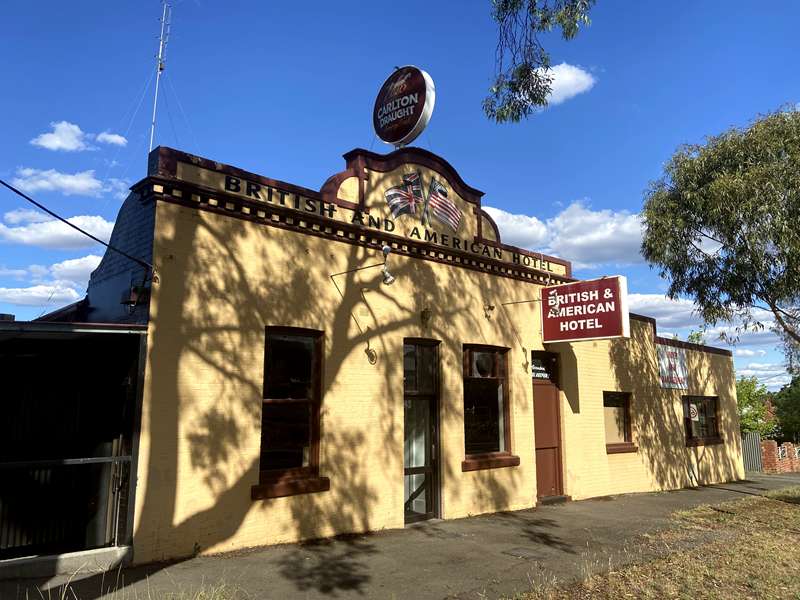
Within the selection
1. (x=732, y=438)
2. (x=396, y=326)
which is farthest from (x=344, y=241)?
(x=732, y=438)

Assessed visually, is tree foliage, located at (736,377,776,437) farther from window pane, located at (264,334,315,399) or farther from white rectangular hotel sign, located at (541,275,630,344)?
window pane, located at (264,334,315,399)

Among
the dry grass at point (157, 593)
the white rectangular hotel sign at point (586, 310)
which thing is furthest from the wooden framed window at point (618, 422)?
the dry grass at point (157, 593)

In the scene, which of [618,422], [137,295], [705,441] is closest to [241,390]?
[137,295]

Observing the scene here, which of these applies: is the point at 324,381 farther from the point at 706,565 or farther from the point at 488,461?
the point at 706,565

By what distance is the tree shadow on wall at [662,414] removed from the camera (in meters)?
15.9

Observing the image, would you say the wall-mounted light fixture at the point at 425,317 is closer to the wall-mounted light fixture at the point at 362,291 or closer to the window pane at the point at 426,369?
the window pane at the point at 426,369

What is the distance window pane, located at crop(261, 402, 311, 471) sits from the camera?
848 cm

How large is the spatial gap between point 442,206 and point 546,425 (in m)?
5.40

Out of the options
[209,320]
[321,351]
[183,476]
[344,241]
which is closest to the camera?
[183,476]

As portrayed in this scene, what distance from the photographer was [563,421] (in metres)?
13.4

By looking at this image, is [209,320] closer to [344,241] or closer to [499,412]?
[344,241]

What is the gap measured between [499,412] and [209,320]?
21.5ft

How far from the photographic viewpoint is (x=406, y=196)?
1098 cm

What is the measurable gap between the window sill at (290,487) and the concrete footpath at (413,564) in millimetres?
695
